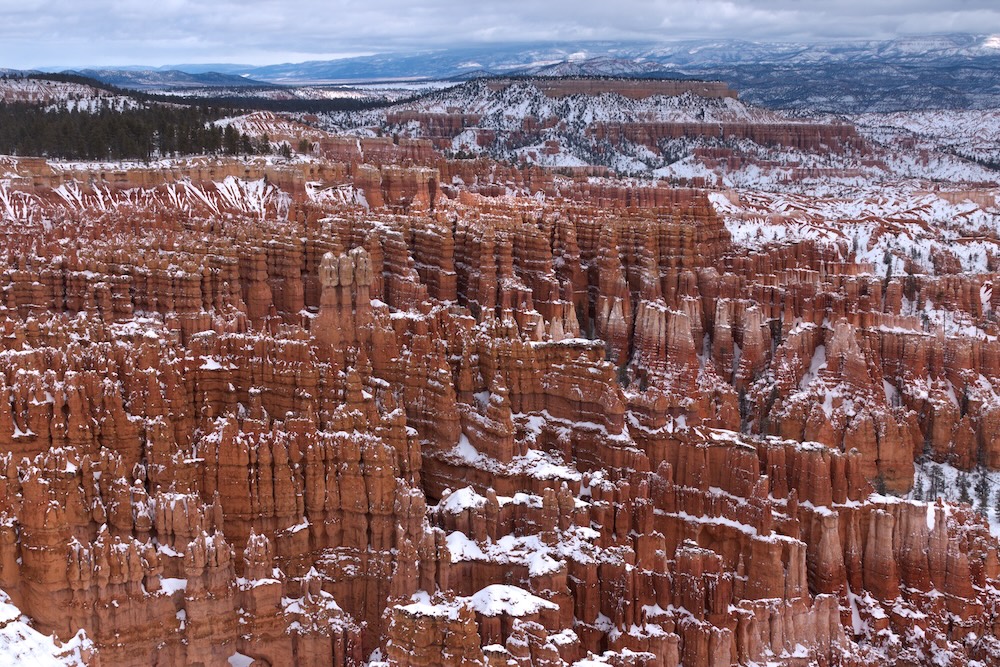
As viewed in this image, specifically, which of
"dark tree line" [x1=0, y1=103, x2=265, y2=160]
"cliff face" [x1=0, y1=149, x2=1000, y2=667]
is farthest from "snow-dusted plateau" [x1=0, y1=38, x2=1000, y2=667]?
"dark tree line" [x1=0, y1=103, x2=265, y2=160]

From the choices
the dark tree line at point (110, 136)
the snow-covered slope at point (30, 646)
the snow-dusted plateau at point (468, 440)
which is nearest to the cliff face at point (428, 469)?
the snow-dusted plateau at point (468, 440)

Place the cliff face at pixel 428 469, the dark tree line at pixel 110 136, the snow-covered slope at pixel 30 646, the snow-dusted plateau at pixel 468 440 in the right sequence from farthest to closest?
the dark tree line at pixel 110 136
the snow-dusted plateau at pixel 468 440
the cliff face at pixel 428 469
the snow-covered slope at pixel 30 646

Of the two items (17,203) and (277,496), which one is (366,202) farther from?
(277,496)

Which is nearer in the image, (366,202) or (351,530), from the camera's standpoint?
(351,530)

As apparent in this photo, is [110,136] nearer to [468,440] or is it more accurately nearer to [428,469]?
[428,469]

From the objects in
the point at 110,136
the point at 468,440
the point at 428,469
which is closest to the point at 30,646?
the point at 428,469

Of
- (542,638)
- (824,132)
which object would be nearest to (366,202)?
(542,638)

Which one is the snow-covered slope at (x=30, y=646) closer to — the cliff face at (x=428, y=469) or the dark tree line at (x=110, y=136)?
the cliff face at (x=428, y=469)
